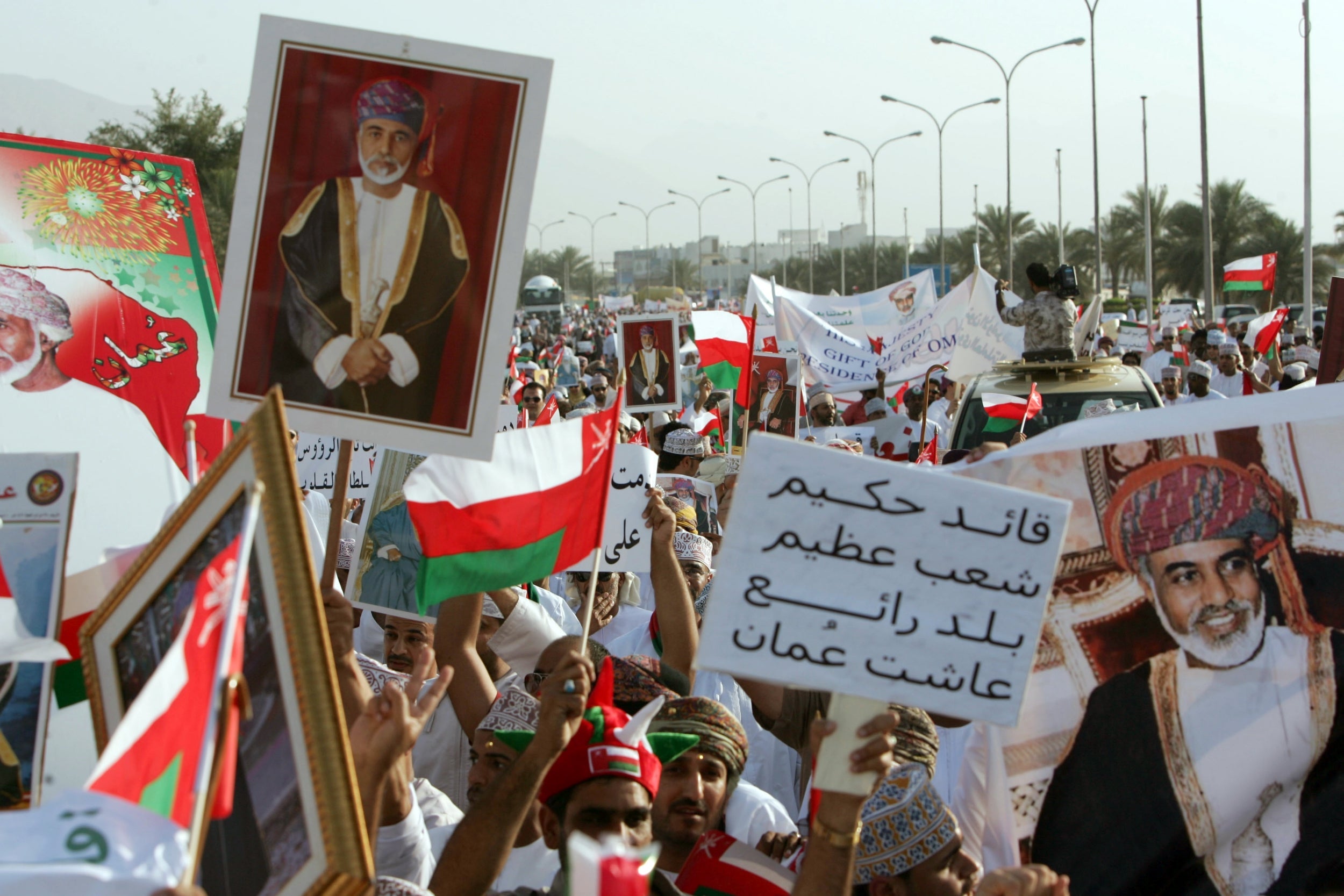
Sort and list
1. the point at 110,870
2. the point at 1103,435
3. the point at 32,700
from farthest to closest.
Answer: the point at 1103,435 → the point at 32,700 → the point at 110,870

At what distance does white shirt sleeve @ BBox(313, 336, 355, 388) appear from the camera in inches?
137

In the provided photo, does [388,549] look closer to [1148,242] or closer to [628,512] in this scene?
[628,512]

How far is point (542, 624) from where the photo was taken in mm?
4996

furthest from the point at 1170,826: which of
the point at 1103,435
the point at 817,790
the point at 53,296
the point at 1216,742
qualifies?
the point at 53,296

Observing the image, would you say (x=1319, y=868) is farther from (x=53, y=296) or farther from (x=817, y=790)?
(x=53, y=296)

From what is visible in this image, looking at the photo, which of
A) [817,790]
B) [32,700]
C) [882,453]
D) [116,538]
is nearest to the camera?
[817,790]

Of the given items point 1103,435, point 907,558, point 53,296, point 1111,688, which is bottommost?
point 1111,688

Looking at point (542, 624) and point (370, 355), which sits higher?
point (370, 355)

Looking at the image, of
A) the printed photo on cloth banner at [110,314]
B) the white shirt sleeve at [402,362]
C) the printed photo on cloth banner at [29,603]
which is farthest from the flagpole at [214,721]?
the printed photo on cloth banner at [110,314]

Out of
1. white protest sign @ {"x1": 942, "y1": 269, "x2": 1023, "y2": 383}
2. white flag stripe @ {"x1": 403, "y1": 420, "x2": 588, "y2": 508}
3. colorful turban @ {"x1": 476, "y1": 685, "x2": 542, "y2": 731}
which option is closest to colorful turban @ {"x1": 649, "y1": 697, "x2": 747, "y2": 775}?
colorful turban @ {"x1": 476, "y1": 685, "x2": 542, "y2": 731}

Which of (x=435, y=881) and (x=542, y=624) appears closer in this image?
(x=435, y=881)

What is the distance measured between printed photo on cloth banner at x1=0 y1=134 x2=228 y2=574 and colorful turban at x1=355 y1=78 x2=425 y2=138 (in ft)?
4.27

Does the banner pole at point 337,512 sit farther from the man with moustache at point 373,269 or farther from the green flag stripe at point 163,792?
the green flag stripe at point 163,792

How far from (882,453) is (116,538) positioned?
881 cm
